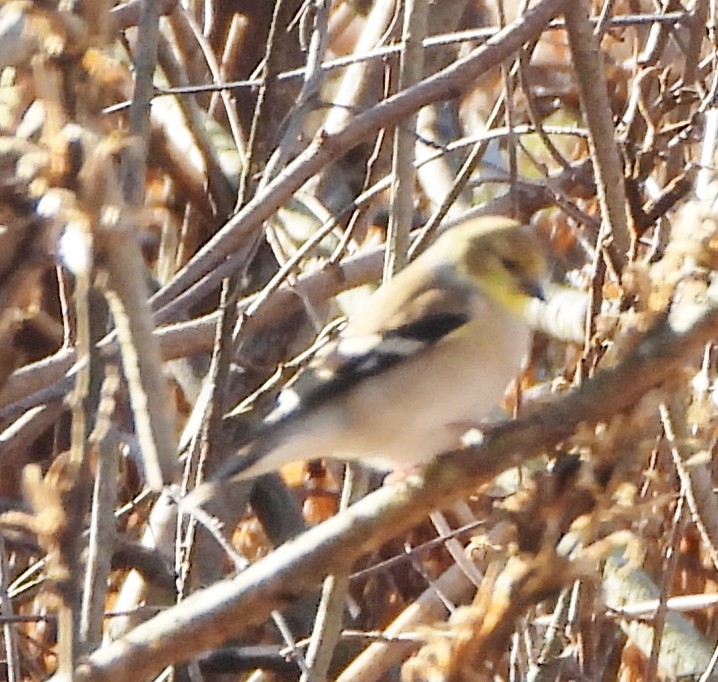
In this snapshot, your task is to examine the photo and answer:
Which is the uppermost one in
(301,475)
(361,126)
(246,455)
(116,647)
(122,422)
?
(361,126)

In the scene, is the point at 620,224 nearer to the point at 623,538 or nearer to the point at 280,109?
the point at 623,538

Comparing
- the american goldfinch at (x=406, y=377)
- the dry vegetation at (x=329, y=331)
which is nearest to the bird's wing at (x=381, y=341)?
the american goldfinch at (x=406, y=377)

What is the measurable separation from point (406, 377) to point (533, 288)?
33cm

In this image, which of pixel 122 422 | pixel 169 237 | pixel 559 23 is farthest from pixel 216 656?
pixel 559 23

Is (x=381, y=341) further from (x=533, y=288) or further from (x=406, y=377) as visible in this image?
(x=533, y=288)

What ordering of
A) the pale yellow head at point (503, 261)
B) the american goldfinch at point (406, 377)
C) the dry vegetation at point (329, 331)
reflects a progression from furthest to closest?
the pale yellow head at point (503, 261)
the american goldfinch at point (406, 377)
the dry vegetation at point (329, 331)

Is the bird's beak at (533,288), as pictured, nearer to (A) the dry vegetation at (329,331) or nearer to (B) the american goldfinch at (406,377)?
(B) the american goldfinch at (406,377)

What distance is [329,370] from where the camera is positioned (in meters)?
2.05

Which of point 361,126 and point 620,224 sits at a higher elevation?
point 361,126

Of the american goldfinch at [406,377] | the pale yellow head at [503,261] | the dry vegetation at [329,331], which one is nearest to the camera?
the dry vegetation at [329,331]

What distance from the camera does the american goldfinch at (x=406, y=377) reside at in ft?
6.37

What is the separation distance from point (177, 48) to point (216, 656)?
1.48 meters

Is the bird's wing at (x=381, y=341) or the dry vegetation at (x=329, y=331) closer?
the dry vegetation at (x=329, y=331)

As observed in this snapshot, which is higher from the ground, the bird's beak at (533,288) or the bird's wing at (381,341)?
the bird's wing at (381,341)
